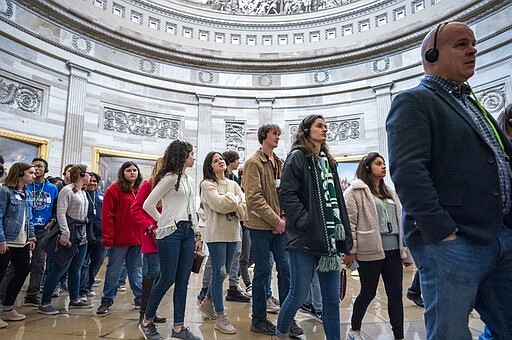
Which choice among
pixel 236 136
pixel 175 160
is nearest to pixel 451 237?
pixel 175 160

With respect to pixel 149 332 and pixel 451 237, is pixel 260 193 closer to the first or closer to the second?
pixel 149 332

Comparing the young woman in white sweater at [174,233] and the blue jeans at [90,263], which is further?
the blue jeans at [90,263]

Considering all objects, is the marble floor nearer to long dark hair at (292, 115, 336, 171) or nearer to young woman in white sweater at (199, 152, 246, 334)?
young woman in white sweater at (199, 152, 246, 334)

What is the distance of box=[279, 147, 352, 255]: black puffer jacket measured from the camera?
103 inches

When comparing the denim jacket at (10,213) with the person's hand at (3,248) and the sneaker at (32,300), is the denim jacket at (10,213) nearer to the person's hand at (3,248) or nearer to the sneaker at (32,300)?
the person's hand at (3,248)

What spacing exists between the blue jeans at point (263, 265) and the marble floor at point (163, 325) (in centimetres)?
31

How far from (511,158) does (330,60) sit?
557 inches

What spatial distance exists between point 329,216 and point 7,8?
12.8 metres

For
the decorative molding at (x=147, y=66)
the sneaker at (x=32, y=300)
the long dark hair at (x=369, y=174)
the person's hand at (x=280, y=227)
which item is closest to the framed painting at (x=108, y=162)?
the decorative molding at (x=147, y=66)

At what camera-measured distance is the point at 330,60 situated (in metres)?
14.9

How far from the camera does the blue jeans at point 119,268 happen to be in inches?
175

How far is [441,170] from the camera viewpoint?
61.5 inches

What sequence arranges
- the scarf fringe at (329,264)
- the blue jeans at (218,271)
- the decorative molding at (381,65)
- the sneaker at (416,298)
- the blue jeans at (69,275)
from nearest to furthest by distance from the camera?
the scarf fringe at (329,264) < the blue jeans at (218,271) < the blue jeans at (69,275) < the sneaker at (416,298) < the decorative molding at (381,65)

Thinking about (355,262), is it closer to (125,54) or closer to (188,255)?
(188,255)
